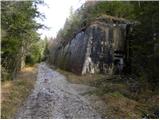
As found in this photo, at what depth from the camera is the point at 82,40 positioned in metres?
30.2

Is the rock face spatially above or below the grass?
above

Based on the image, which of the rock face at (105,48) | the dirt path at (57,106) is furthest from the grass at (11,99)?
the rock face at (105,48)

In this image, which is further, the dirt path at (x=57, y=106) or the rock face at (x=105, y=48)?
the rock face at (x=105, y=48)

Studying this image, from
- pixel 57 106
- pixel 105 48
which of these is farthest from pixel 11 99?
pixel 105 48

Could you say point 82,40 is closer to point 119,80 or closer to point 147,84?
point 119,80

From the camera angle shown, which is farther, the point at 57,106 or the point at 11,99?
the point at 11,99

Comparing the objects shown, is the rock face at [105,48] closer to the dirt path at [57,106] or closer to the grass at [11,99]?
the dirt path at [57,106]

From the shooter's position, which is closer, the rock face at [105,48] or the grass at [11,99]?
the grass at [11,99]

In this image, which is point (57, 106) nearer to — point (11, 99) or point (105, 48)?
point (11, 99)

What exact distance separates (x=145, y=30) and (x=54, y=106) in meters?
7.25

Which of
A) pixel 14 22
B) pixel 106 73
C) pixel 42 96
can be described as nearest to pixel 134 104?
pixel 42 96

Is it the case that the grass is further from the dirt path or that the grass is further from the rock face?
the rock face

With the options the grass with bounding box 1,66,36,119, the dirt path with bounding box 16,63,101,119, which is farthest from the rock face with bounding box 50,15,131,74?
the grass with bounding box 1,66,36,119

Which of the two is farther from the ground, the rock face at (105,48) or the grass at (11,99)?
the rock face at (105,48)
